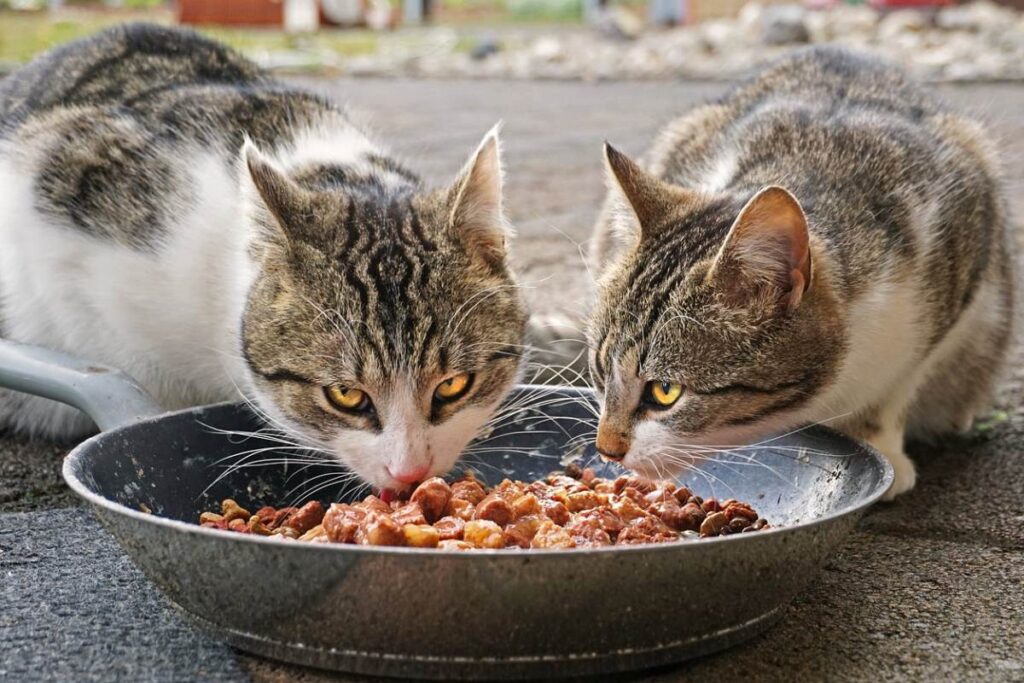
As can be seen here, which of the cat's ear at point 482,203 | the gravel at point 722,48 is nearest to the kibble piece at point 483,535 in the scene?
the cat's ear at point 482,203

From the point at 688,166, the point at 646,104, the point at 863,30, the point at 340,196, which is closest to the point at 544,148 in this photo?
the point at 646,104

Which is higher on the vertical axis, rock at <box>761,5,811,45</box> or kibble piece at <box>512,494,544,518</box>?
kibble piece at <box>512,494,544,518</box>

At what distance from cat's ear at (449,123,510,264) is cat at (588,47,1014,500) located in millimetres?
223

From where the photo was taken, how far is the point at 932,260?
7.54ft

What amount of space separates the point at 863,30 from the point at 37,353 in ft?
40.0

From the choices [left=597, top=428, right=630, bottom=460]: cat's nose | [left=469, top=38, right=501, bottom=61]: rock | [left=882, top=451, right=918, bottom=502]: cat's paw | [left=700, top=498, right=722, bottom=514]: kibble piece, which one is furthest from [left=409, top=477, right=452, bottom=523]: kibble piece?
[left=469, top=38, right=501, bottom=61]: rock

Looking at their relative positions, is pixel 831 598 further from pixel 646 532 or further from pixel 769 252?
pixel 769 252

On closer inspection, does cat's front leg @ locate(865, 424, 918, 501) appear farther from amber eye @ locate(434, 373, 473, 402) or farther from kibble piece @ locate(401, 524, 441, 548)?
kibble piece @ locate(401, 524, 441, 548)

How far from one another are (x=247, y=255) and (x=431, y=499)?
0.75 m

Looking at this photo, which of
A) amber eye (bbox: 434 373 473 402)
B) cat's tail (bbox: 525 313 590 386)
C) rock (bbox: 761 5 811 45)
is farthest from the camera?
rock (bbox: 761 5 811 45)

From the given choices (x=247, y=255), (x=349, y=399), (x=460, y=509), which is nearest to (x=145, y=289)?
(x=247, y=255)

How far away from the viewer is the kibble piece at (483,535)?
1621mm

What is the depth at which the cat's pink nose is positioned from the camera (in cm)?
193

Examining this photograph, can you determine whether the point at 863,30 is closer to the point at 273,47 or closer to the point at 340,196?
the point at 273,47
